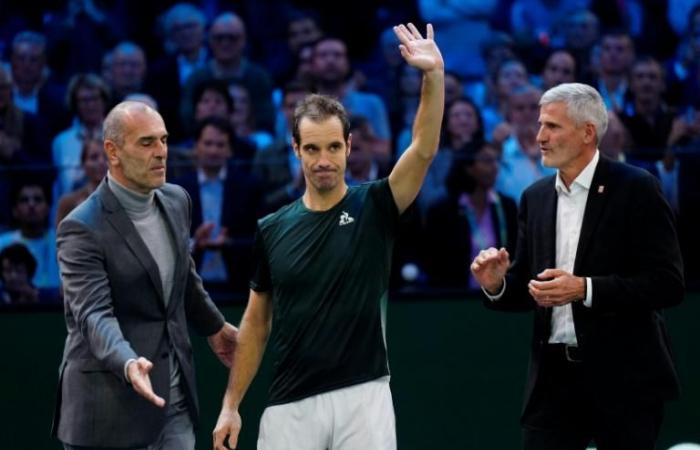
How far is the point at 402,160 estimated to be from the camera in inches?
201

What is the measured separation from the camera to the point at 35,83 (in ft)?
31.3

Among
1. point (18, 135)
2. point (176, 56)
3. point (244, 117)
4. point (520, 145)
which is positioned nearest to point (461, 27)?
point (520, 145)

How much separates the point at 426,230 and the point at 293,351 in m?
2.77

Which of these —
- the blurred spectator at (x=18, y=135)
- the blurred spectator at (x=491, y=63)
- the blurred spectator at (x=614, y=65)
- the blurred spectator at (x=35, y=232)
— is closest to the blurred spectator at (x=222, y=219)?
the blurred spectator at (x=35, y=232)

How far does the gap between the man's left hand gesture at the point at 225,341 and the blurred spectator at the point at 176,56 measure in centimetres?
389

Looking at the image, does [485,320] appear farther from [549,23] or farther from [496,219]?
[549,23]

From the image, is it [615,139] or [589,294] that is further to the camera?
[615,139]

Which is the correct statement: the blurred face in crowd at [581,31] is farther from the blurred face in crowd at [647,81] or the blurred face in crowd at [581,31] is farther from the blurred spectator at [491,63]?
the blurred face in crowd at [647,81]

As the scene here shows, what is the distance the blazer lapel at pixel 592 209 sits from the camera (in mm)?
5453

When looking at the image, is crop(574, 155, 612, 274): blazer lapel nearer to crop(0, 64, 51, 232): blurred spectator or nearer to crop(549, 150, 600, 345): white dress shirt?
crop(549, 150, 600, 345): white dress shirt

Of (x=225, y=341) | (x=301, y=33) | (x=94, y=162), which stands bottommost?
(x=225, y=341)

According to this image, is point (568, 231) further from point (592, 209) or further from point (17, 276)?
point (17, 276)

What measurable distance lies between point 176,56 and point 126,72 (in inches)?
19.5

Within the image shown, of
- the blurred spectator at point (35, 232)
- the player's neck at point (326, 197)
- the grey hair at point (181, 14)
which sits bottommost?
the blurred spectator at point (35, 232)
